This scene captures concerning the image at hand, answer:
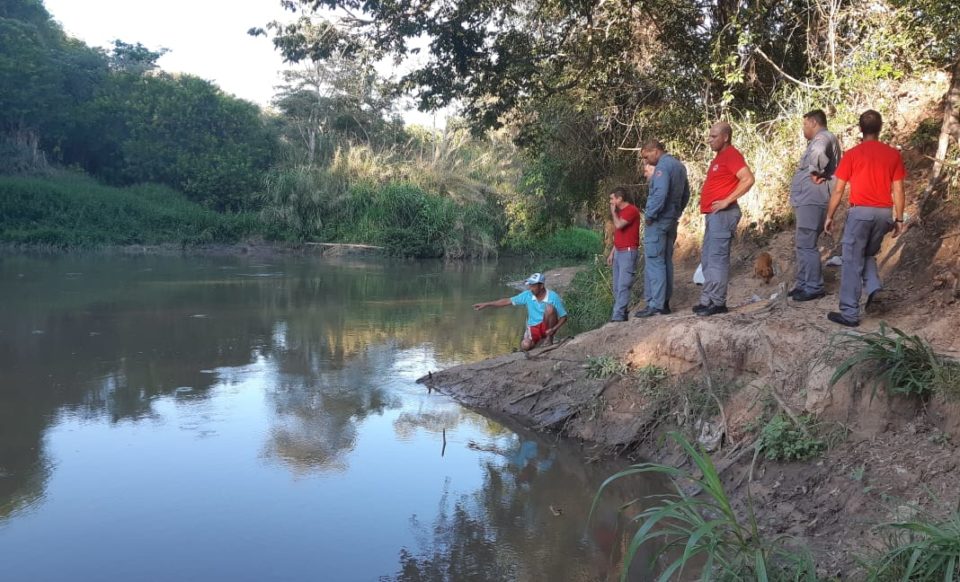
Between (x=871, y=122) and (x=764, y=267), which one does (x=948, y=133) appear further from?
(x=764, y=267)

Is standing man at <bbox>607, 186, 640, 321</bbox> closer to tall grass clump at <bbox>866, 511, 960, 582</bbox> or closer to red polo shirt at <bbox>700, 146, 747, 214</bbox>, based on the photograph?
red polo shirt at <bbox>700, 146, 747, 214</bbox>

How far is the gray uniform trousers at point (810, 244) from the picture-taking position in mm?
7117

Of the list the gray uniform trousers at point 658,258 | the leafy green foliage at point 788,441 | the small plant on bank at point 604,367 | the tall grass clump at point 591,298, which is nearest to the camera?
the leafy green foliage at point 788,441

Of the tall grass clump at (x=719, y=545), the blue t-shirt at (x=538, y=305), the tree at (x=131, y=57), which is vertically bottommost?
the tall grass clump at (x=719, y=545)

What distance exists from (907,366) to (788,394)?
3.28 feet

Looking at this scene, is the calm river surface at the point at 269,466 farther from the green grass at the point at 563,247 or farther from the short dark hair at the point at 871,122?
the green grass at the point at 563,247

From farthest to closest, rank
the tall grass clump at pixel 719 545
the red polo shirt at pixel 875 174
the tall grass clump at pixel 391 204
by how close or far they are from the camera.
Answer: the tall grass clump at pixel 391 204
the red polo shirt at pixel 875 174
the tall grass clump at pixel 719 545

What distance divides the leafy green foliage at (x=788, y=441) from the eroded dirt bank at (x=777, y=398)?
81 millimetres

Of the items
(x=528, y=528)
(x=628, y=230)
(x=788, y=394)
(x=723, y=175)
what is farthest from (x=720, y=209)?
(x=528, y=528)

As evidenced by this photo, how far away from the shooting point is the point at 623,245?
8602mm

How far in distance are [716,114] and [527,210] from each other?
752 cm

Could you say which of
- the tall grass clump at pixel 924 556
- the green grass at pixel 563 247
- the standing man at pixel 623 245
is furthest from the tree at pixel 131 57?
the tall grass clump at pixel 924 556

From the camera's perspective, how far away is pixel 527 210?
18094mm

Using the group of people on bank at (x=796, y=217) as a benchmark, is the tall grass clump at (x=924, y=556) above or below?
below
